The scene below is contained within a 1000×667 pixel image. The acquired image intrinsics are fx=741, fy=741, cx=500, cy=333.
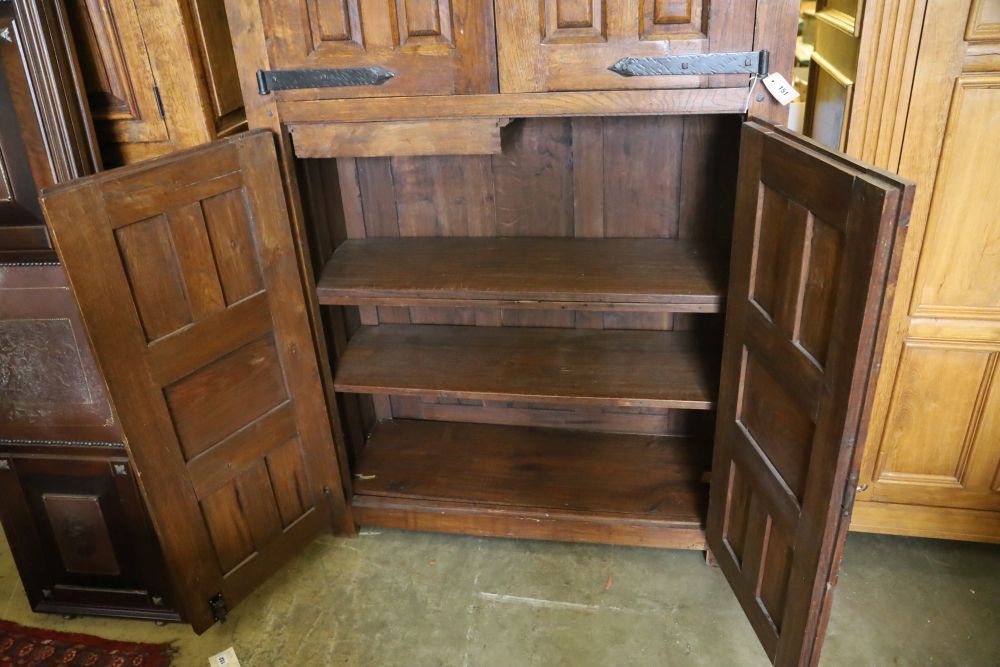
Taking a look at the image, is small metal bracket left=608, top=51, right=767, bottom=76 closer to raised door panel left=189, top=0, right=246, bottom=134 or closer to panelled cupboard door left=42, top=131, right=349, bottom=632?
panelled cupboard door left=42, top=131, right=349, bottom=632

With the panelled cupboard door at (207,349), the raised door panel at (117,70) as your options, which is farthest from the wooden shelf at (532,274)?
the raised door panel at (117,70)

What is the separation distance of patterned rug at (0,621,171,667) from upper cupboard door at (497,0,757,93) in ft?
5.63

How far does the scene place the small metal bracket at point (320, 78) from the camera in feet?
5.65

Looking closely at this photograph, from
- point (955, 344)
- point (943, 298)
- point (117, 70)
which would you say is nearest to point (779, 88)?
point (943, 298)

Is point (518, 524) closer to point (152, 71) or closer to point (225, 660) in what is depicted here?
point (225, 660)

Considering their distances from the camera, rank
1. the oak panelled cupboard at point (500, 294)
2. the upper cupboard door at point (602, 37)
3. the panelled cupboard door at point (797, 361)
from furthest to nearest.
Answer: the upper cupboard door at point (602, 37)
the oak panelled cupboard at point (500, 294)
the panelled cupboard door at point (797, 361)

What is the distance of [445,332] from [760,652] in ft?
4.19

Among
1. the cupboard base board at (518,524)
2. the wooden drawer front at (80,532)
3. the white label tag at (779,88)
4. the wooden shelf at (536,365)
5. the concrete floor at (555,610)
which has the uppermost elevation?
the white label tag at (779,88)

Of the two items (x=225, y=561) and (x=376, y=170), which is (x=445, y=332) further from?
(x=225, y=561)

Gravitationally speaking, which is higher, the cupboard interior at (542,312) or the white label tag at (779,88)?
the white label tag at (779,88)

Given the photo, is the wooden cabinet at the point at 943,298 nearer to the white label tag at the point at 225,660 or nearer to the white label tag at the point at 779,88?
the white label tag at the point at 779,88

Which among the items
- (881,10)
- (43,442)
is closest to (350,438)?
(43,442)

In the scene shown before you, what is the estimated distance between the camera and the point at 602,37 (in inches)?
63.8

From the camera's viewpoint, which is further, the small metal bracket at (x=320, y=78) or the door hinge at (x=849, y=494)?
the small metal bracket at (x=320, y=78)
